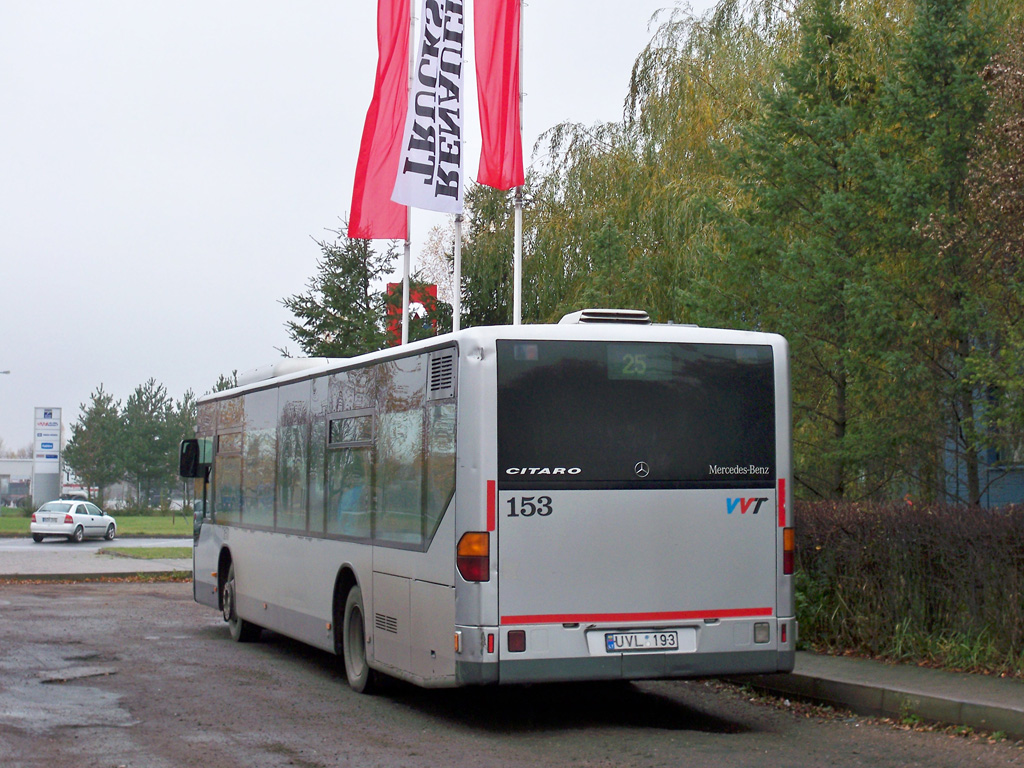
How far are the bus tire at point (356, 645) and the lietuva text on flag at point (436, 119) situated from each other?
920cm

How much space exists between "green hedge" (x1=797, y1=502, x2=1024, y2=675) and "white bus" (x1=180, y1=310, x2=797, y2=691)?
6.74 feet

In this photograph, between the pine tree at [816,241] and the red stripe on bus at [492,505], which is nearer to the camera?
the red stripe on bus at [492,505]

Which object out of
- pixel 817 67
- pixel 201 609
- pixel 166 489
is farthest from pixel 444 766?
pixel 166 489

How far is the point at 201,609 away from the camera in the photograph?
19.3 meters

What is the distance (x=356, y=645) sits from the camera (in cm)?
1095

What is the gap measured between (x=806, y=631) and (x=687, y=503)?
3.66 m

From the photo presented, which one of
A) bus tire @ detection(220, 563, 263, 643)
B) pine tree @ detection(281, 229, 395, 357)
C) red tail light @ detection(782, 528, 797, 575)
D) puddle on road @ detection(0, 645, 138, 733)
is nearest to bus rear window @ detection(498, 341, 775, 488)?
red tail light @ detection(782, 528, 797, 575)

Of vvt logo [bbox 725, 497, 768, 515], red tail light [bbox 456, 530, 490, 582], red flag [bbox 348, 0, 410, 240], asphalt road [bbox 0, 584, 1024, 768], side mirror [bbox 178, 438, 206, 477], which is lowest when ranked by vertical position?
asphalt road [bbox 0, 584, 1024, 768]

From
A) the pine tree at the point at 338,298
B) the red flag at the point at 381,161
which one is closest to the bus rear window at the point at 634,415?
the red flag at the point at 381,161

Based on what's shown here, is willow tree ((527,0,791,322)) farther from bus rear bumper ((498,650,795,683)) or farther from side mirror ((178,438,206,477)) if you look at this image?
bus rear bumper ((498,650,795,683))

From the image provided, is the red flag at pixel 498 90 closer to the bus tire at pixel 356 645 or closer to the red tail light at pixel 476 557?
the bus tire at pixel 356 645

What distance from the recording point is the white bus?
8719 millimetres

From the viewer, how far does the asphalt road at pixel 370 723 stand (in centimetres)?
801

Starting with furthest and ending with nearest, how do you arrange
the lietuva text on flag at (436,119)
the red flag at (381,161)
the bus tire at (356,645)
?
the red flag at (381,161), the lietuva text on flag at (436,119), the bus tire at (356,645)
